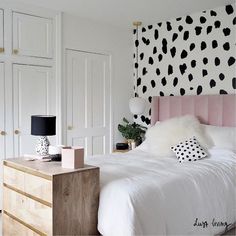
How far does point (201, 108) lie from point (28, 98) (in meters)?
2.21

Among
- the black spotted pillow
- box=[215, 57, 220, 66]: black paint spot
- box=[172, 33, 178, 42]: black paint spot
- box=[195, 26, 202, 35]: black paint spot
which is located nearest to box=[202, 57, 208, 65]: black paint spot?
box=[215, 57, 220, 66]: black paint spot

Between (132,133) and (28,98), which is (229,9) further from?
(28,98)

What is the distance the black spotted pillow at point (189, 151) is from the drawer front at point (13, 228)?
5.25 ft

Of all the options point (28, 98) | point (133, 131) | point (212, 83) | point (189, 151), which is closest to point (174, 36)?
point (212, 83)

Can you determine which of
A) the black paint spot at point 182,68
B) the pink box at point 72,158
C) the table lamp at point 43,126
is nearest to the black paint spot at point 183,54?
the black paint spot at point 182,68

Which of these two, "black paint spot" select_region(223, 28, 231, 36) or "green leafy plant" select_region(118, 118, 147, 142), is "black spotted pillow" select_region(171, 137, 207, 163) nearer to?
"green leafy plant" select_region(118, 118, 147, 142)

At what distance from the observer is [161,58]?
436cm

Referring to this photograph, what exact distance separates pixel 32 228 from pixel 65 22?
278 centimetres

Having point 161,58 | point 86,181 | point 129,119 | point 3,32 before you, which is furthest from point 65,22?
point 86,181

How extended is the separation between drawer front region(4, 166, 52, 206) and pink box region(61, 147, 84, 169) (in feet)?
0.65

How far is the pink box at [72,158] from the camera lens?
210 centimetres

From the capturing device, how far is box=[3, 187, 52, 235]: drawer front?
2016mm

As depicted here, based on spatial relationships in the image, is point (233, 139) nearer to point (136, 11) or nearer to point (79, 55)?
point (136, 11)

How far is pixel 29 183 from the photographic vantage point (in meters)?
2.22
